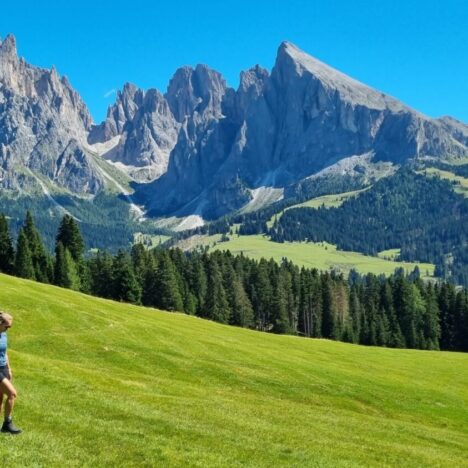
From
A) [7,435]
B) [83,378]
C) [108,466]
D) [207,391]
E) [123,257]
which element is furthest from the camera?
[123,257]

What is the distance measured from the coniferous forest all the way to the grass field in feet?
186

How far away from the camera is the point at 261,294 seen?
512ft

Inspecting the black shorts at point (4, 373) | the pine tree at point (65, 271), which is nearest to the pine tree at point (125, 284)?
the pine tree at point (65, 271)

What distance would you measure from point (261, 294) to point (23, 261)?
65510 millimetres

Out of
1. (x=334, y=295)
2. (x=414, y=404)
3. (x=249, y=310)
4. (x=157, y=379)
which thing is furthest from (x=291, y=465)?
(x=334, y=295)

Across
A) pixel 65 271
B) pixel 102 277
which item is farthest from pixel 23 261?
pixel 102 277

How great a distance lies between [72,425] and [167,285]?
378 feet

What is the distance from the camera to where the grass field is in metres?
22.2

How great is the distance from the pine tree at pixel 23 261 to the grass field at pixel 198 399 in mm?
47331

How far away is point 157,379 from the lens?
42844 mm

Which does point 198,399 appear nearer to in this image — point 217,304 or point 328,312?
point 217,304

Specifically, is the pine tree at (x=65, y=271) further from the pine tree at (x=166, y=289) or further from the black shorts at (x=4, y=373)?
the black shorts at (x=4, y=373)

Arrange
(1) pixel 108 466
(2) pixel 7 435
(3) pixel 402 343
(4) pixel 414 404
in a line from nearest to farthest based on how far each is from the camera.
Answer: (1) pixel 108 466, (2) pixel 7 435, (4) pixel 414 404, (3) pixel 402 343

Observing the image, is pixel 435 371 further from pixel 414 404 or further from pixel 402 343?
pixel 402 343
